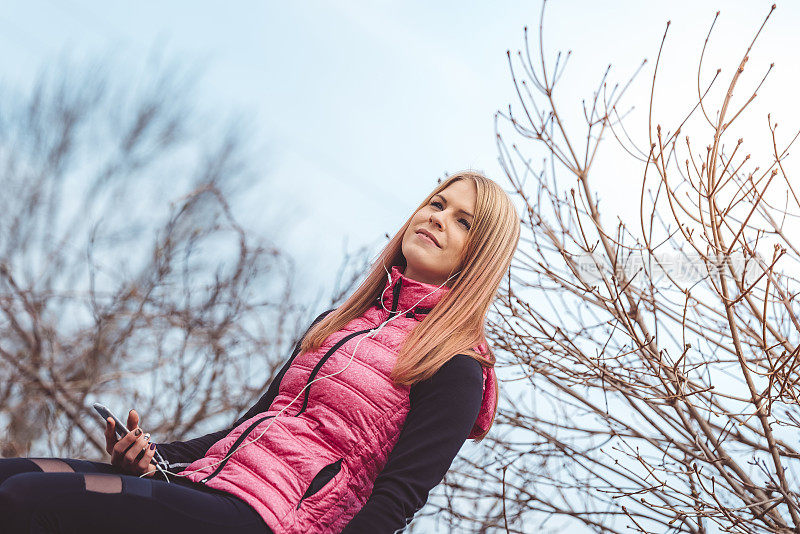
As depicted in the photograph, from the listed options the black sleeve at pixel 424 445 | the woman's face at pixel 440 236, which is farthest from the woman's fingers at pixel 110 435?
the woman's face at pixel 440 236

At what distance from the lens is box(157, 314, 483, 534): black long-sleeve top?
43.3 inches

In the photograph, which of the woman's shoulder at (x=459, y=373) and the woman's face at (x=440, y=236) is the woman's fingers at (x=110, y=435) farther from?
the woman's face at (x=440, y=236)

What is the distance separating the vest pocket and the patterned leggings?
0.09 metres

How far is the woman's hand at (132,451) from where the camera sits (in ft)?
3.81

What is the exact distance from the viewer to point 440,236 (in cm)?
149

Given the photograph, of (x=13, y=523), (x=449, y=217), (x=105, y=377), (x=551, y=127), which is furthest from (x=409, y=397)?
(x=105, y=377)

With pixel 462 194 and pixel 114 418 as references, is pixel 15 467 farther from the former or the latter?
pixel 462 194

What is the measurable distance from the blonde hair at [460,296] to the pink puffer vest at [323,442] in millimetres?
48

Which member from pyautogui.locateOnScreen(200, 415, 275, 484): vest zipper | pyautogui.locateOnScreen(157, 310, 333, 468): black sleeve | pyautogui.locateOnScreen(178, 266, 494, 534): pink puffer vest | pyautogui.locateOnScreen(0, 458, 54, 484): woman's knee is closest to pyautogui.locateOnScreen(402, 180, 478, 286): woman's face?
pyautogui.locateOnScreen(178, 266, 494, 534): pink puffer vest

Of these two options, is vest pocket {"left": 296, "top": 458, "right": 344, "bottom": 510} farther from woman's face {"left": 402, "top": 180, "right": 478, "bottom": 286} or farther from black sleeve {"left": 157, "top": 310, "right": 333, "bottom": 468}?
woman's face {"left": 402, "top": 180, "right": 478, "bottom": 286}

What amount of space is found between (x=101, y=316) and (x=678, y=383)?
1.90 meters

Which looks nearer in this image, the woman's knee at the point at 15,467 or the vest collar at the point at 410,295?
the woman's knee at the point at 15,467

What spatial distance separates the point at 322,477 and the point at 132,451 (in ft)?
1.06

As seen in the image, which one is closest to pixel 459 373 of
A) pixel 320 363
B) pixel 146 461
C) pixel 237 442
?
pixel 320 363
